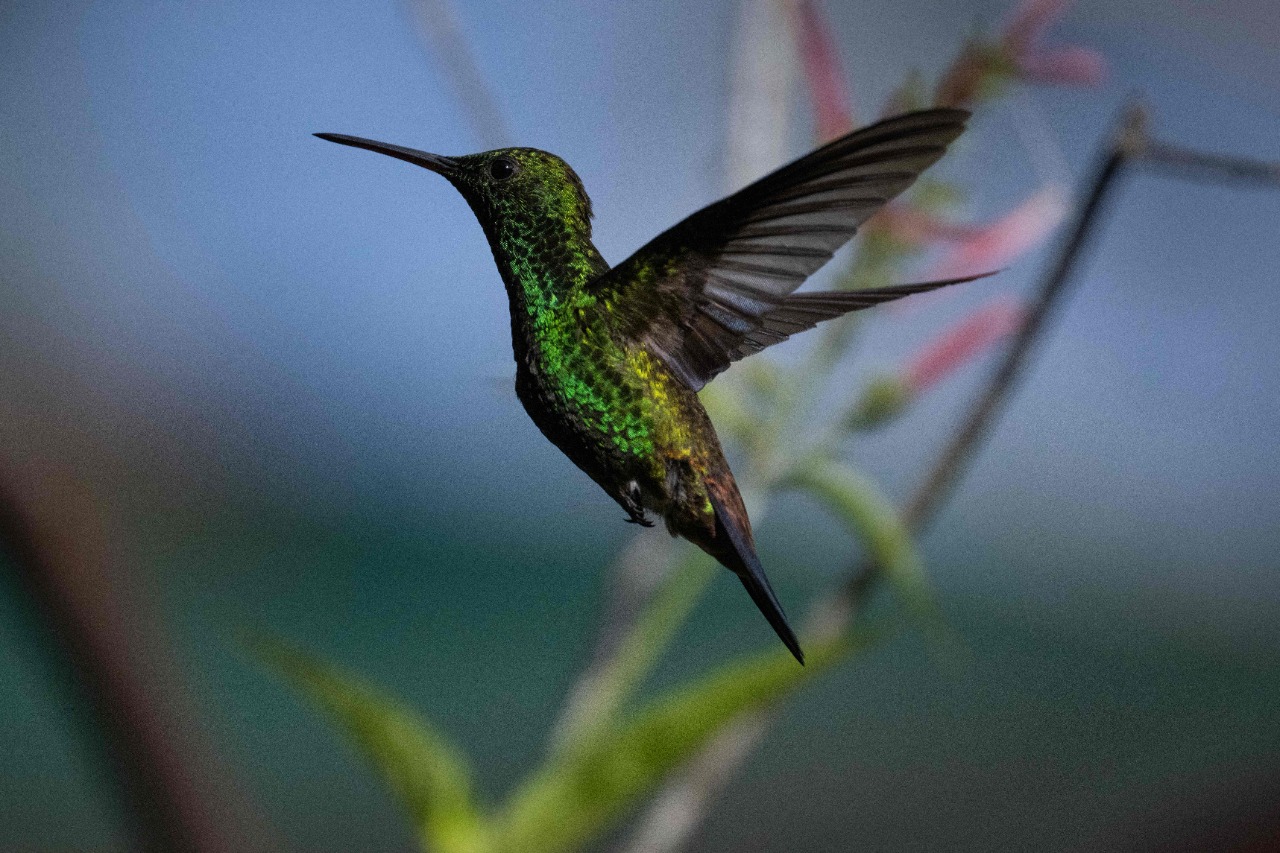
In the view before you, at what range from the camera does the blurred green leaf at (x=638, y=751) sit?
1.70 feet

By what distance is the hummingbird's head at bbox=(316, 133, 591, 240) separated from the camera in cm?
24

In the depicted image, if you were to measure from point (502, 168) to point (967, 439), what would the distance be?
0.36 meters

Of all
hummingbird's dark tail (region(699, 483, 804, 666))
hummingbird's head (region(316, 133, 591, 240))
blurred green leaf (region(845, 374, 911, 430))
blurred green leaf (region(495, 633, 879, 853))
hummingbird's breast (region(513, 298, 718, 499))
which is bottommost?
blurred green leaf (region(495, 633, 879, 853))

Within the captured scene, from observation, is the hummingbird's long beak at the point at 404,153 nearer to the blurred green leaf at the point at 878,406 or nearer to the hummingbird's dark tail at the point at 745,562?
the hummingbird's dark tail at the point at 745,562

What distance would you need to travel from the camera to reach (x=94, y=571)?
0.40 meters

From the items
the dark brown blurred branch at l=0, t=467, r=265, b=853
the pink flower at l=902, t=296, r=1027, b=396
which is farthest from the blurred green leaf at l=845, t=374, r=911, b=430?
the dark brown blurred branch at l=0, t=467, r=265, b=853

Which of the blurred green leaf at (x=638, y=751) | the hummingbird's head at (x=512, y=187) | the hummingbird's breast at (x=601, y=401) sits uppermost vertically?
the hummingbird's head at (x=512, y=187)

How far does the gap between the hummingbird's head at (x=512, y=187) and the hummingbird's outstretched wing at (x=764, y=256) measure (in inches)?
0.8

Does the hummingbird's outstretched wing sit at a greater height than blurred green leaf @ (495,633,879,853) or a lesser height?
greater

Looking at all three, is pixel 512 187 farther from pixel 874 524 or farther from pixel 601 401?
pixel 874 524

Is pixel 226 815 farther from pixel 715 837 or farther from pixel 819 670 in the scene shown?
pixel 715 837

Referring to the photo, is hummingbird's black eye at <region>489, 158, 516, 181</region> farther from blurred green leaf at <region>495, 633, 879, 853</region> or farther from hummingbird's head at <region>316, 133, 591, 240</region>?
blurred green leaf at <region>495, 633, 879, 853</region>

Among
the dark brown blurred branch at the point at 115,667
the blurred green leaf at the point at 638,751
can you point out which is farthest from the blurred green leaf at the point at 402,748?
the dark brown blurred branch at the point at 115,667

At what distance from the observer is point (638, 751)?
53cm
